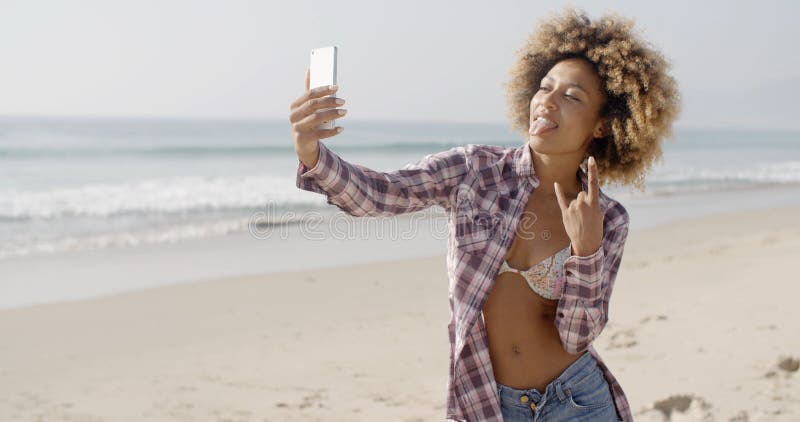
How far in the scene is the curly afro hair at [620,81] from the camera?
100 inches

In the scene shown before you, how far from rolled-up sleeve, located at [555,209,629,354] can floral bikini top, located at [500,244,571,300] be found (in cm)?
6

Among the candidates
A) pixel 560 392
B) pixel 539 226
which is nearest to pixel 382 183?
pixel 539 226

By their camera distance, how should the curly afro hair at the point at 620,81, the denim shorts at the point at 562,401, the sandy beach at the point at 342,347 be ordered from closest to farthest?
the denim shorts at the point at 562,401 → the curly afro hair at the point at 620,81 → the sandy beach at the point at 342,347

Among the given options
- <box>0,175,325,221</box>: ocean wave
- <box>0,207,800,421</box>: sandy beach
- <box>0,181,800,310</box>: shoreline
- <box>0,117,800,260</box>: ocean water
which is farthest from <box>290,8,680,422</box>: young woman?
<box>0,175,325,221</box>: ocean wave

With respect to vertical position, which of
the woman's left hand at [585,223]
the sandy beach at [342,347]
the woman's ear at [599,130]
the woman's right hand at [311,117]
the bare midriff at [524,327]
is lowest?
the sandy beach at [342,347]

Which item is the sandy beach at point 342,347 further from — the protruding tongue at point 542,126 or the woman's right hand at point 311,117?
the woman's right hand at point 311,117

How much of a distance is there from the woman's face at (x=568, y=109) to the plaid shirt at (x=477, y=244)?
0.14 metres

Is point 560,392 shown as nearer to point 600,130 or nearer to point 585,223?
point 585,223

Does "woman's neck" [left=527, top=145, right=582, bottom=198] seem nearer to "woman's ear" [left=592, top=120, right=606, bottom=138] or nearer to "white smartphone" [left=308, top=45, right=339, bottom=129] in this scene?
"woman's ear" [left=592, top=120, right=606, bottom=138]

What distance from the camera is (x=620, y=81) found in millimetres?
2500

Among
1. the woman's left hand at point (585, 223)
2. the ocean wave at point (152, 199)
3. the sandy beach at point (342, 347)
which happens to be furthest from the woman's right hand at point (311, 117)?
the ocean wave at point (152, 199)

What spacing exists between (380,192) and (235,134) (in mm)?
36568

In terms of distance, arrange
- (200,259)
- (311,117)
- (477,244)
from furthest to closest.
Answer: (200,259) < (477,244) < (311,117)

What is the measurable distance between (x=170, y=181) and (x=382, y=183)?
54.3 feet
